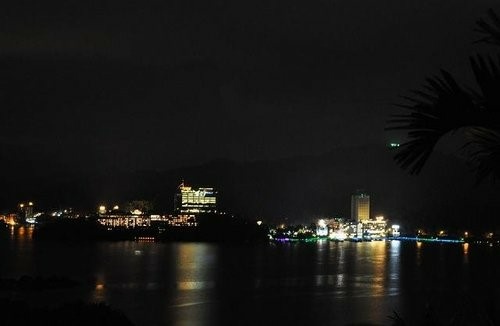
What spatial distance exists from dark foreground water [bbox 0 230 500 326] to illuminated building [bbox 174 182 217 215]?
68.9 metres

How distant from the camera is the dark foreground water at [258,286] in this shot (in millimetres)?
27109

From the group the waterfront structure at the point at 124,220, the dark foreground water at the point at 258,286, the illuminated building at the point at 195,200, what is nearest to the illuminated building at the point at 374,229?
the illuminated building at the point at 195,200

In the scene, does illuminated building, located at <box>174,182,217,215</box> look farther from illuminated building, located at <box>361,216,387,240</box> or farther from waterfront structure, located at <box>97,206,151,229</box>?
illuminated building, located at <box>361,216,387,240</box>

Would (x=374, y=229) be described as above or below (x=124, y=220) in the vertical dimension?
below

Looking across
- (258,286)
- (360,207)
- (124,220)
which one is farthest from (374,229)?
(258,286)

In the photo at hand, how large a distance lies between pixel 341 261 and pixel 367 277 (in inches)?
618

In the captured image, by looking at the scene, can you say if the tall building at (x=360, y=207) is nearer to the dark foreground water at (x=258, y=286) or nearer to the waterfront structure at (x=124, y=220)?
Result: the waterfront structure at (x=124, y=220)

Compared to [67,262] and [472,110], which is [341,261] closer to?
[67,262]

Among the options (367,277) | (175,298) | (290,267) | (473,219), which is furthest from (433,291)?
(473,219)

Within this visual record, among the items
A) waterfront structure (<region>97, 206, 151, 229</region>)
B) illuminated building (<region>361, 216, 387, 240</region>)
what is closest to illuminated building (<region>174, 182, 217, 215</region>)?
waterfront structure (<region>97, 206, 151, 229</region>)

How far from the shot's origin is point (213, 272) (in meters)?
45.3

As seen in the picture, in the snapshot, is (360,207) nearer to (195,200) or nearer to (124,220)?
(195,200)

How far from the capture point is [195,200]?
13025cm

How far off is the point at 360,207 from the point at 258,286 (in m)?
114
